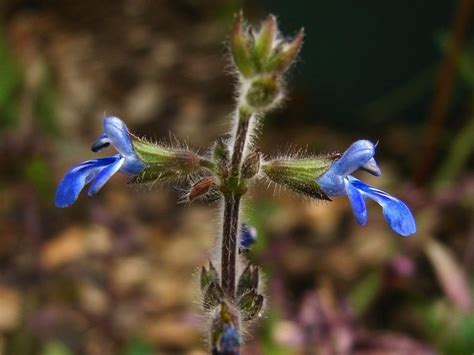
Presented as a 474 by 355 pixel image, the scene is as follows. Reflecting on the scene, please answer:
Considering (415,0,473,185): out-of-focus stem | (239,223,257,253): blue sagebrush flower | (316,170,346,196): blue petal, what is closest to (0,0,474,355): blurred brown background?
(415,0,473,185): out-of-focus stem

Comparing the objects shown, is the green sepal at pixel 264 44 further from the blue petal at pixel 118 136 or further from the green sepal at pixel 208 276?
the green sepal at pixel 208 276

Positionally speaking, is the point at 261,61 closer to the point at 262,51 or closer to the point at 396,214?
the point at 262,51

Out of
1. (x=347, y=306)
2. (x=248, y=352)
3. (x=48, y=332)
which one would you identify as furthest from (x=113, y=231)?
(x=347, y=306)

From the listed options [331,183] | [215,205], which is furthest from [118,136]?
[215,205]

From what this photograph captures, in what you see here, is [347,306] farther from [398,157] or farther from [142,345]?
[398,157]

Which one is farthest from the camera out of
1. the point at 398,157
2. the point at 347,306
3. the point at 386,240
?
the point at 398,157

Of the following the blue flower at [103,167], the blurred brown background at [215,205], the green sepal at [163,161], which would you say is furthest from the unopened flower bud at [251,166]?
the blurred brown background at [215,205]
